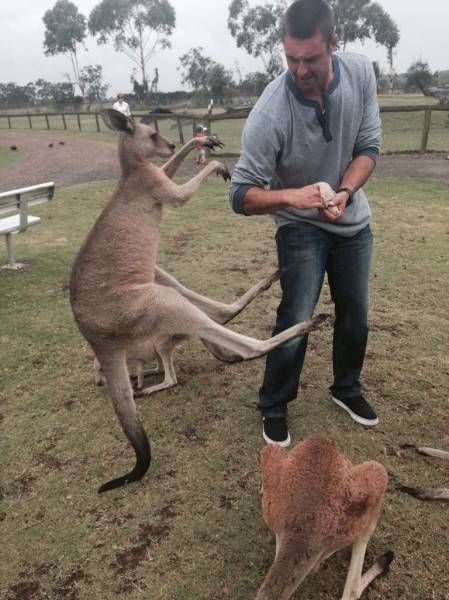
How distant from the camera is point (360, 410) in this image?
9.14 ft

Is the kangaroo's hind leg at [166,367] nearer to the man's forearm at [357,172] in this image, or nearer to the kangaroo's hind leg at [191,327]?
the kangaroo's hind leg at [191,327]

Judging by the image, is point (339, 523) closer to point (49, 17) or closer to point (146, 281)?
point (146, 281)

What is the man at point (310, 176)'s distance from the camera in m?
2.09

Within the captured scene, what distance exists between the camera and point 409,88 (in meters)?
36.6

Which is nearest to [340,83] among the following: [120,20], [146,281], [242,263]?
[146,281]

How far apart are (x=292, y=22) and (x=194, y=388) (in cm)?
202

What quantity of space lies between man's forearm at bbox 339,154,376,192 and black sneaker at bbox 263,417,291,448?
1.16m

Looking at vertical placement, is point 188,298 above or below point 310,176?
below

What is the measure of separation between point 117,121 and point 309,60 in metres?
1.24

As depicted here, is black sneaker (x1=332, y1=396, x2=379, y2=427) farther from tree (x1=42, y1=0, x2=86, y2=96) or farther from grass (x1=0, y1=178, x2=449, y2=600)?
tree (x1=42, y1=0, x2=86, y2=96)

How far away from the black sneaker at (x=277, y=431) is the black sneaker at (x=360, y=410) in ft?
1.27

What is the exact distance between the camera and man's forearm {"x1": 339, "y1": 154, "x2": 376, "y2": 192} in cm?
230

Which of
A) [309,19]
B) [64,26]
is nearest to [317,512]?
[309,19]

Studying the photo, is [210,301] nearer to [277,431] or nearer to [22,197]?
[277,431]
